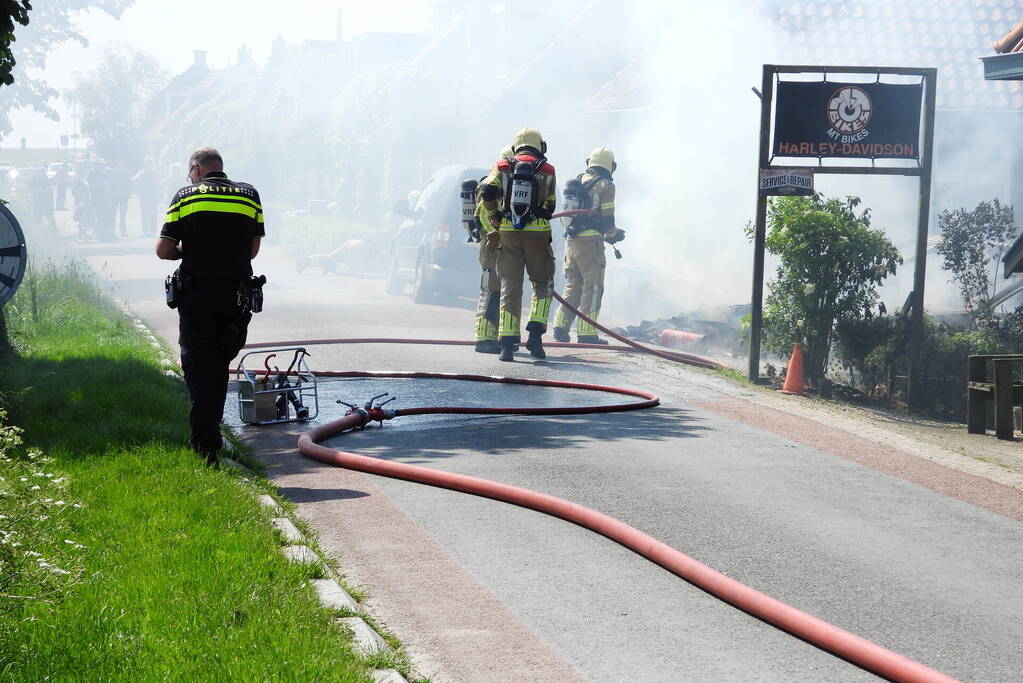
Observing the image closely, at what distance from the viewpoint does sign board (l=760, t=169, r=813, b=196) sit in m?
12.8

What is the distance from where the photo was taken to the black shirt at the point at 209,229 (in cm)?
708

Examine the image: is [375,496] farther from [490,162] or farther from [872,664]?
[490,162]

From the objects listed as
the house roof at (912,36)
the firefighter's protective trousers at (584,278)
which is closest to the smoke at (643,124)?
the house roof at (912,36)

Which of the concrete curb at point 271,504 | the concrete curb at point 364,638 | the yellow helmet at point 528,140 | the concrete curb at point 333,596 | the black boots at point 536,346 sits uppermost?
the yellow helmet at point 528,140

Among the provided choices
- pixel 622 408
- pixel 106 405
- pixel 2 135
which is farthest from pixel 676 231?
pixel 2 135

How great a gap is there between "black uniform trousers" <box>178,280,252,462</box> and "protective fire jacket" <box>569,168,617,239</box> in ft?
28.6

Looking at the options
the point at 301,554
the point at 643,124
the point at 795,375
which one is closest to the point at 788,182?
the point at 795,375

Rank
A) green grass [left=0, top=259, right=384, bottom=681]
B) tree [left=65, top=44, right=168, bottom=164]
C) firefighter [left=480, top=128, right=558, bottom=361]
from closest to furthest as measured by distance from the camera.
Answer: green grass [left=0, top=259, right=384, bottom=681], firefighter [left=480, top=128, right=558, bottom=361], tree [left=65, top=44, right=168, bottom=164]

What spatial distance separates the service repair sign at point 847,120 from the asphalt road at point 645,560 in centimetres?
378

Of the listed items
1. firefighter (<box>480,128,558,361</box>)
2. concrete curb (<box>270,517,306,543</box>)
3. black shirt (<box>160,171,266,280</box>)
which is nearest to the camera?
concrete curb (<box>270,517,306,543</box>)

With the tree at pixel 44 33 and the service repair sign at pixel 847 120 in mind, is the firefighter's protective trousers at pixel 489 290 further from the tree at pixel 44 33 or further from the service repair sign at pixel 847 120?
the tree at pixel 44 33

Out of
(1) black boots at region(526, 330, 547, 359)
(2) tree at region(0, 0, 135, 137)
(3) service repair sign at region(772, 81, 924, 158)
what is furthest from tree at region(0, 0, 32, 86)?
(2) tree at region(0, 0, 135, 137)

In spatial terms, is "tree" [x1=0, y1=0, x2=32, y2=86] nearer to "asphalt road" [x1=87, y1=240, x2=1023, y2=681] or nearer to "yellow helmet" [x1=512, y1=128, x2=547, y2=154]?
"asphalt road" [x1=87, y1=240, x2=1023, y2=681]

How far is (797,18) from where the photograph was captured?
27359mm
